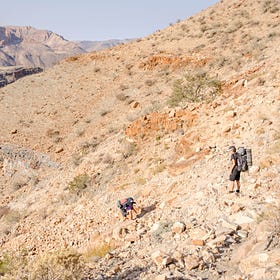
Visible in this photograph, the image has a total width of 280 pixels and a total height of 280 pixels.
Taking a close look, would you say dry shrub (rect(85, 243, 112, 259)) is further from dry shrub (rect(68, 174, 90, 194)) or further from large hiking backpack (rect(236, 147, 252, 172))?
dry shrub (rect(68, 174, 90, 194))

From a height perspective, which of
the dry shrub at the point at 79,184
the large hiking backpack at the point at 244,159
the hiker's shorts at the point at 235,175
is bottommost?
the dry shrub at the point at 79,184

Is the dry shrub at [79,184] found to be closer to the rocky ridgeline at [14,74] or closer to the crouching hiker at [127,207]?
the crouching hiker at [127,207]

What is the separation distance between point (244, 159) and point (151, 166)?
3.98 m

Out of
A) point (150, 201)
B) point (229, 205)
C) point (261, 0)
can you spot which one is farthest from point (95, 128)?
point (261, 0)

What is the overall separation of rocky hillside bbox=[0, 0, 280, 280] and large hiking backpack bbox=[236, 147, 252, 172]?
7.9 inches

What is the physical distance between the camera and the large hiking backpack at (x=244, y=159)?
27.0 ft

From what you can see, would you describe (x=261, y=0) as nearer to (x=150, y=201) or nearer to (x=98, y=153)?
(x=98, y=153)

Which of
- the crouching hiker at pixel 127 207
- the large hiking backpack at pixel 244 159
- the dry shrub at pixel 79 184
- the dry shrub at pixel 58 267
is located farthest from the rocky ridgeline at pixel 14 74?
the dry shrub at pixel 58 267

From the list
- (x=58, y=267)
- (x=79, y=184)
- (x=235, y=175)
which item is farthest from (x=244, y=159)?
(x=79, y=184)

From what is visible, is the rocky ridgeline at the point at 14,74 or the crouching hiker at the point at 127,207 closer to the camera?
the crouching hiker at the point at 127,207

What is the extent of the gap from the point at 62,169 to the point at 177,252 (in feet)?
36.4

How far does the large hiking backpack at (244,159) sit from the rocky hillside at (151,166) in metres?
0.20

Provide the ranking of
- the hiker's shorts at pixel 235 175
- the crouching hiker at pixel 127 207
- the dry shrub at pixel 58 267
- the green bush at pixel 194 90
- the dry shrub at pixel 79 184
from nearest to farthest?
1. the dry shrub at pixel 58 267
2. the hiker's shorts at pixel 235 175
3. the crouching hiker at pixel 127 207
4. the dry shrub at pixel 79 184
5. the green bush at pixel 194 90

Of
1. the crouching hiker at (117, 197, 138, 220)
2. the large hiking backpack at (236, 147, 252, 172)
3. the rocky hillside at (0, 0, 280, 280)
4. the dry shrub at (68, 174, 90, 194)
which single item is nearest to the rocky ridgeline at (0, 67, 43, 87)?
the rocky hillside at (0, 0, 280, 280)
